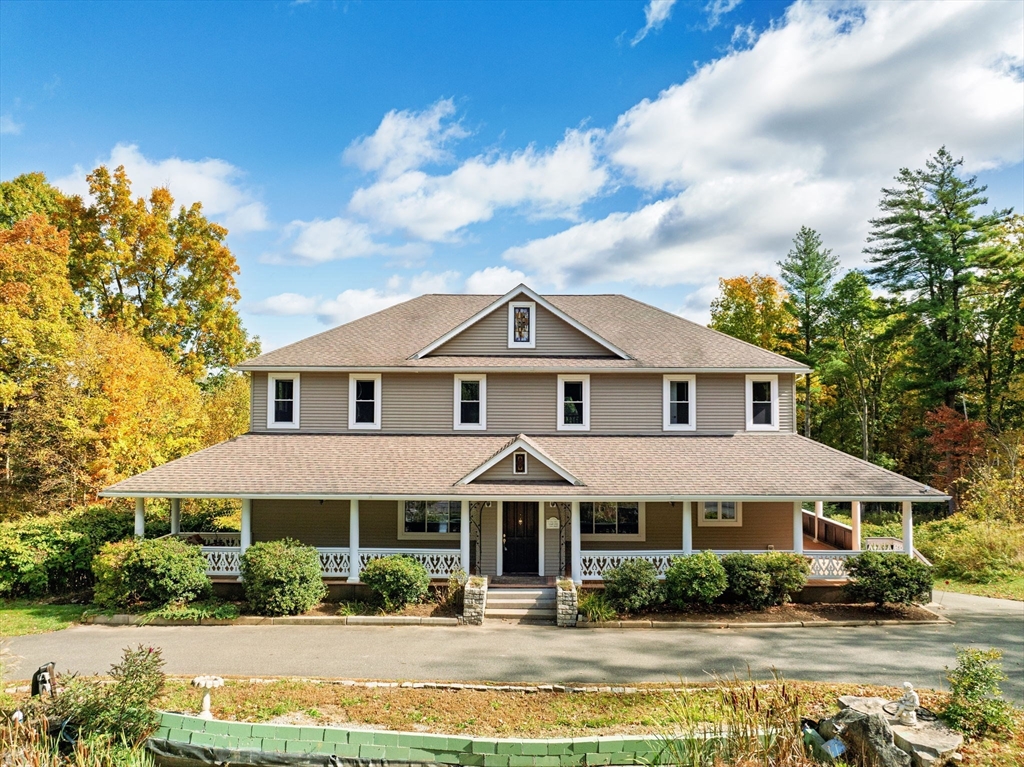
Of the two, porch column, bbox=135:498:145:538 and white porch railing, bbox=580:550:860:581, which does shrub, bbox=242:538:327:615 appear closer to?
porch column, bbox=135:498:145:538

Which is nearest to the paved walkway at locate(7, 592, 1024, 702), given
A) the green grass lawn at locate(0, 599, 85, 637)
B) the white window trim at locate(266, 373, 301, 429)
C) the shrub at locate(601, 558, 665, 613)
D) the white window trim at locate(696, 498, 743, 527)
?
the green grass lawn at locate(0, 599, 85, 637)

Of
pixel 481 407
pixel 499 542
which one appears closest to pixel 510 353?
pixel 481 407

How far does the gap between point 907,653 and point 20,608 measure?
21409 mm

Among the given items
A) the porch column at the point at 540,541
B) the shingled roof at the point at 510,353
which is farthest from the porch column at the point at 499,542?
the shingled roof at the point at 510,353

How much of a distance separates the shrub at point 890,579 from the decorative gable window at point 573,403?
338 inches

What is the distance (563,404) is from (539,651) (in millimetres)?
8801

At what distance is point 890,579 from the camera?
14.9 metres

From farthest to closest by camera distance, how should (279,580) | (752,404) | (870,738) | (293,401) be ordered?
(752,404) < (293,401) < (279,580) < (870,738)

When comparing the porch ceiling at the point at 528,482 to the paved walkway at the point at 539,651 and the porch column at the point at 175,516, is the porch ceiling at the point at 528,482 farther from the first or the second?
the paved walkway at the point at 539,651

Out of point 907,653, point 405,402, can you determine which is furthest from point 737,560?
point 405,402

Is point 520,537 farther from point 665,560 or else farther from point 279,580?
point 279,580

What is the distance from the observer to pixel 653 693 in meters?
9.75

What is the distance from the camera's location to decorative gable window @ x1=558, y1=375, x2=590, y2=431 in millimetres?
19469

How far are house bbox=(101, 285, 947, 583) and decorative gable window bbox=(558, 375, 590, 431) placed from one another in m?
0.05
